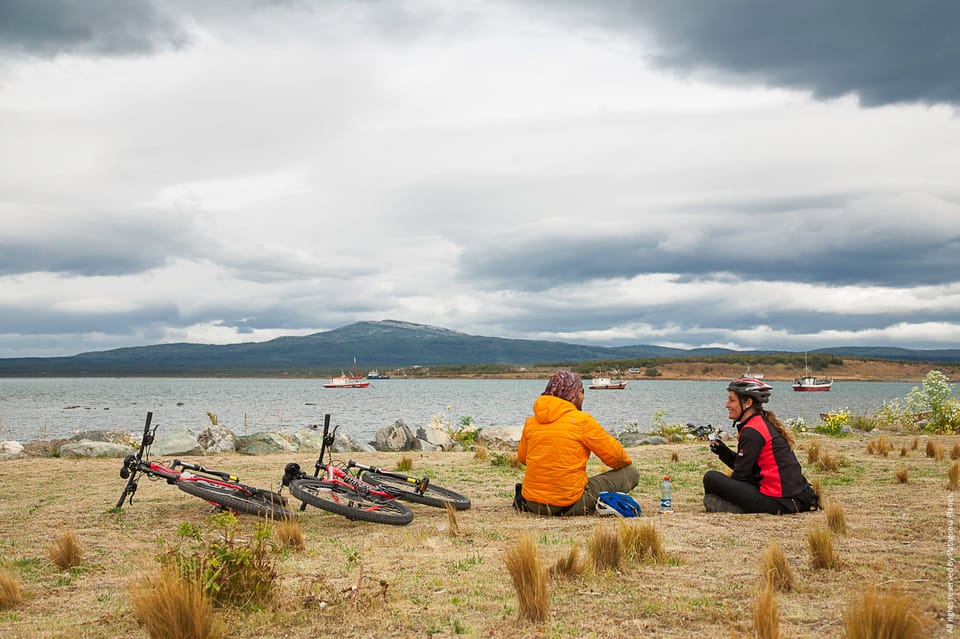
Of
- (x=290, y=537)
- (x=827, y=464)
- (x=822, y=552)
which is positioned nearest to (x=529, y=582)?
(x=822, y=552)

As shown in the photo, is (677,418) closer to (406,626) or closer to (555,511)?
(555,511)

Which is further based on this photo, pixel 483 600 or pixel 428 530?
pixel 428 530

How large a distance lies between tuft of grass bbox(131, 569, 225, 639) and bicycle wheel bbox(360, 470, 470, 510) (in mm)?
5210

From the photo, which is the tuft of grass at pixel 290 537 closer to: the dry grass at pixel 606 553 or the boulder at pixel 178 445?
the dry grass at pixel 606 553

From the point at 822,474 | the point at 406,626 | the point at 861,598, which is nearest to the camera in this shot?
the point at 861,598

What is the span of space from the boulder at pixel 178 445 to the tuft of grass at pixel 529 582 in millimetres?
17774

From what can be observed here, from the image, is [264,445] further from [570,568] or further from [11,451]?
[570,568]

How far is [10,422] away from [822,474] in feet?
161

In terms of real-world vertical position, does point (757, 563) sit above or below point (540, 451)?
below

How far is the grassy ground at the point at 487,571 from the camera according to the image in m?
4.59

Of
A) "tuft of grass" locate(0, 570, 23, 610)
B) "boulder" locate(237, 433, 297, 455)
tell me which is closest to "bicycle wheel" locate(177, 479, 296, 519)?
"tuft of grass" locate(0, 570, 23, 610)

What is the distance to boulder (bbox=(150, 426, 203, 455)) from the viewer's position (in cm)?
2066

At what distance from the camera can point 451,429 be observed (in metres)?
27.8

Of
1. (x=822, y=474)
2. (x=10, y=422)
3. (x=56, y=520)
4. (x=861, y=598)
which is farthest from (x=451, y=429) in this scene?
(x=10, y=422)
